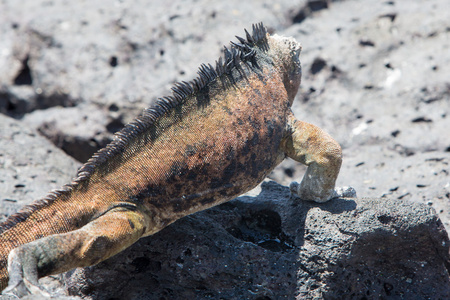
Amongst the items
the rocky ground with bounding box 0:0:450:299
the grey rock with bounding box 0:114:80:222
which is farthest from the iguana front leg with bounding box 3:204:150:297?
the rocky ground with bounding box 0:0:450:299

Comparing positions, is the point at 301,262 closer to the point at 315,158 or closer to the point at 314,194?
the point at 314,194

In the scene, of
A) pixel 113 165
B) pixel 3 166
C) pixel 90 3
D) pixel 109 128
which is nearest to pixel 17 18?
pixel 90 3

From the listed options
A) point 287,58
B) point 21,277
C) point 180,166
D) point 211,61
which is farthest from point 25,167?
point 287,58

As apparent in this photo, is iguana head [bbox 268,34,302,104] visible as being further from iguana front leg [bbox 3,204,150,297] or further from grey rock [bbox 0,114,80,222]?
grey rock [bbox 0,114,80,222]

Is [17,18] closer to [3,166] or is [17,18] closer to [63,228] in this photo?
[3,166]

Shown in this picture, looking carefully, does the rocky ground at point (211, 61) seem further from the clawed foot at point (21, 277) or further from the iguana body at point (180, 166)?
the clawed foot at point (21, 277)
